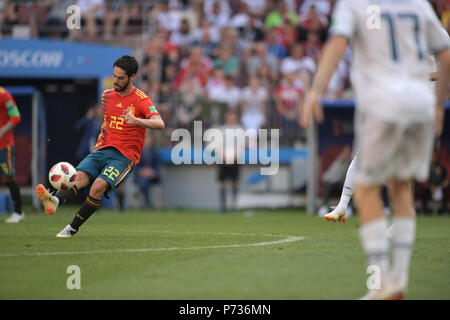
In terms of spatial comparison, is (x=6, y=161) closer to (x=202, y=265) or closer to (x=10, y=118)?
(x=10, y=118)

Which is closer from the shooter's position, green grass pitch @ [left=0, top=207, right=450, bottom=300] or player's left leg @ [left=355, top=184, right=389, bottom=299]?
player's left leg @ [left=355, top=184, right=389, bottom=299]

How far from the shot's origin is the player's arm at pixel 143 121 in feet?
31.6

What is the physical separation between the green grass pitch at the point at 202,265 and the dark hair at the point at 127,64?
6.88 ft

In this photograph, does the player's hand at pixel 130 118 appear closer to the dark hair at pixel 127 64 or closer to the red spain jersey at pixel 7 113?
the dark hair at pixel 127 64

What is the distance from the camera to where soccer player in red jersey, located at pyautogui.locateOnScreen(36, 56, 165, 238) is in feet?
33.7

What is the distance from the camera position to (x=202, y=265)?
24.6ft

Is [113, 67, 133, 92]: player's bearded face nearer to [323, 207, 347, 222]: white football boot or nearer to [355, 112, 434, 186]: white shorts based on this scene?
[323, 207, 347, 222]: white football boot

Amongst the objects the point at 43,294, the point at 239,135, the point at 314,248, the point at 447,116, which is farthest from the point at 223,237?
the point at 447,116

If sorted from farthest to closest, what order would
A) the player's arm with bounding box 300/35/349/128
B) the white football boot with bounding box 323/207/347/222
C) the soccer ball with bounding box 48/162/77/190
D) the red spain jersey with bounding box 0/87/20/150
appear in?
the red spain jersey with bounding box 0/87/20/150
the white football boot with bounding box 323/207/347/222
the soccer ball with bounding box 48/162/77/190
the player's arm with bounding box 300/35/349/128

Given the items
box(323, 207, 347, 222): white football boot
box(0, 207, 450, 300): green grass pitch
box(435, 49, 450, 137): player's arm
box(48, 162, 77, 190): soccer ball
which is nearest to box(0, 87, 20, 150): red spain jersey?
box(0, 207, 450, 300): green grass pitch

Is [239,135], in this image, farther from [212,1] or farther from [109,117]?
[109,117]

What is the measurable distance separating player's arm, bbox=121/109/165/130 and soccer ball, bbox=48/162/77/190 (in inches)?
40.2

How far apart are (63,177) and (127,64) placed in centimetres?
173
